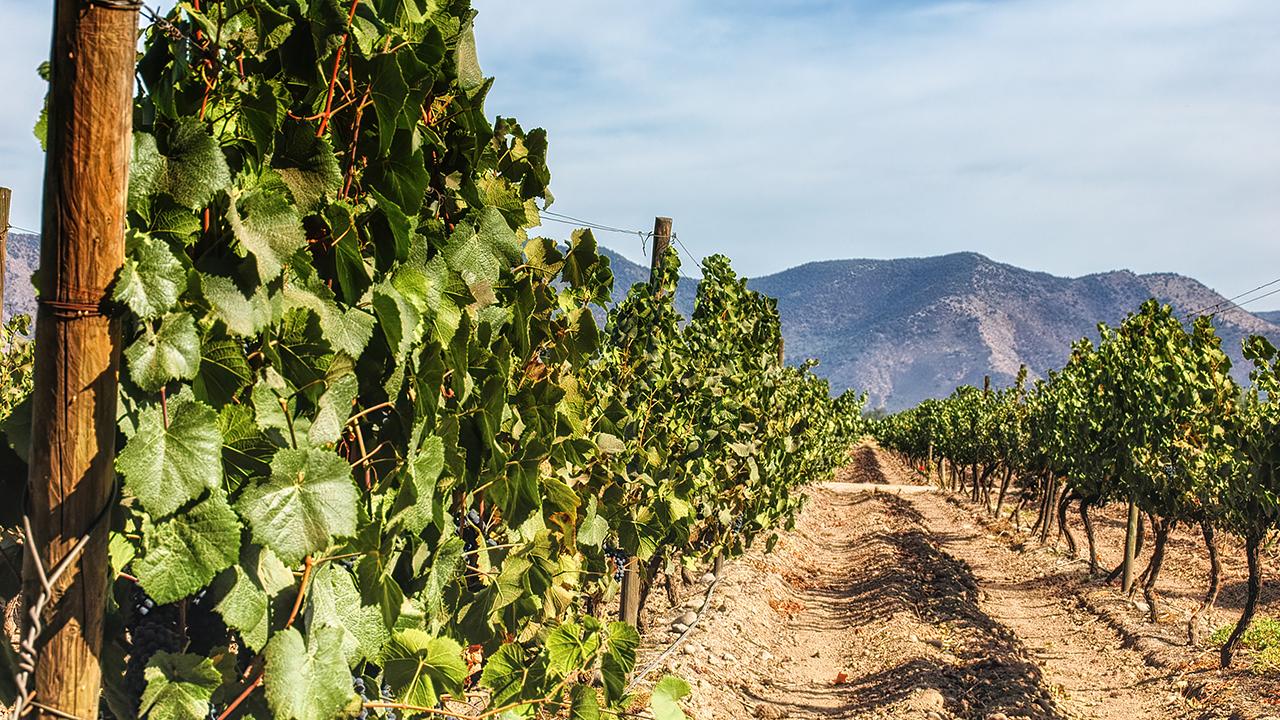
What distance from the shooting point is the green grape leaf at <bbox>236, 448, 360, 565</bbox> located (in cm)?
159

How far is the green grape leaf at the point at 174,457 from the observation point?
57.5 inches

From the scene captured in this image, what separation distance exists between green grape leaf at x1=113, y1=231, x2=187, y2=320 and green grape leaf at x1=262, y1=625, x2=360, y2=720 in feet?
1.88

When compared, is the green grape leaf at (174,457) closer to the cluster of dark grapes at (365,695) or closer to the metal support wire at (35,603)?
the metal support wire at (35,603)

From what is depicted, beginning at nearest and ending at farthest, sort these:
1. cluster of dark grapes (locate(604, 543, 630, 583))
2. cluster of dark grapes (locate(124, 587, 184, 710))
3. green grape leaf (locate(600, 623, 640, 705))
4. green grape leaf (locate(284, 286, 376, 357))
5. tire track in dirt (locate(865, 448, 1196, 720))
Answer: green grape leaf (locate(284, 286, 376, 357))
cluster of dark grapes (locate(124, 587, 184, 710))
green grape leaf (locate(600, 623, 640, 705))
cluster of dark grapes (locate(604, 543, 630, 583))
tire track in dirt (locate(865, 448, 1196, 720))

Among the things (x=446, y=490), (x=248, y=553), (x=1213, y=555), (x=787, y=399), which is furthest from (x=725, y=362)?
(x=248, y=553)

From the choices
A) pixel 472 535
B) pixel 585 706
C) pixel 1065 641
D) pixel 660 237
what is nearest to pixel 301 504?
pixel 585 706

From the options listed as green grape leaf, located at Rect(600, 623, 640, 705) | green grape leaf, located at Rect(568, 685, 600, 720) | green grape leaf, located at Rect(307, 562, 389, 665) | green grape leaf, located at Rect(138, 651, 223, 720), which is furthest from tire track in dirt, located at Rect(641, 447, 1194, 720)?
green grape leaf, located at Rect(138, 651, 223, 720)

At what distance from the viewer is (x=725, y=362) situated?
911cm

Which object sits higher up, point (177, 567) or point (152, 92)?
point (152, 92)

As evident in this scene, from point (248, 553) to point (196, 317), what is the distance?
393mm

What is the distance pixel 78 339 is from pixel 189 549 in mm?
342

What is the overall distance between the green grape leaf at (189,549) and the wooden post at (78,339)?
Result: 0.08 metres

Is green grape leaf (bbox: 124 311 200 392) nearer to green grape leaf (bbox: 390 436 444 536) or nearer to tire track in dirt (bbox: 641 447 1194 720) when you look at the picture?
green grape leaf (bbox: 390 436 444 536)

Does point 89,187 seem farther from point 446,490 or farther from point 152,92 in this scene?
point 446,490
